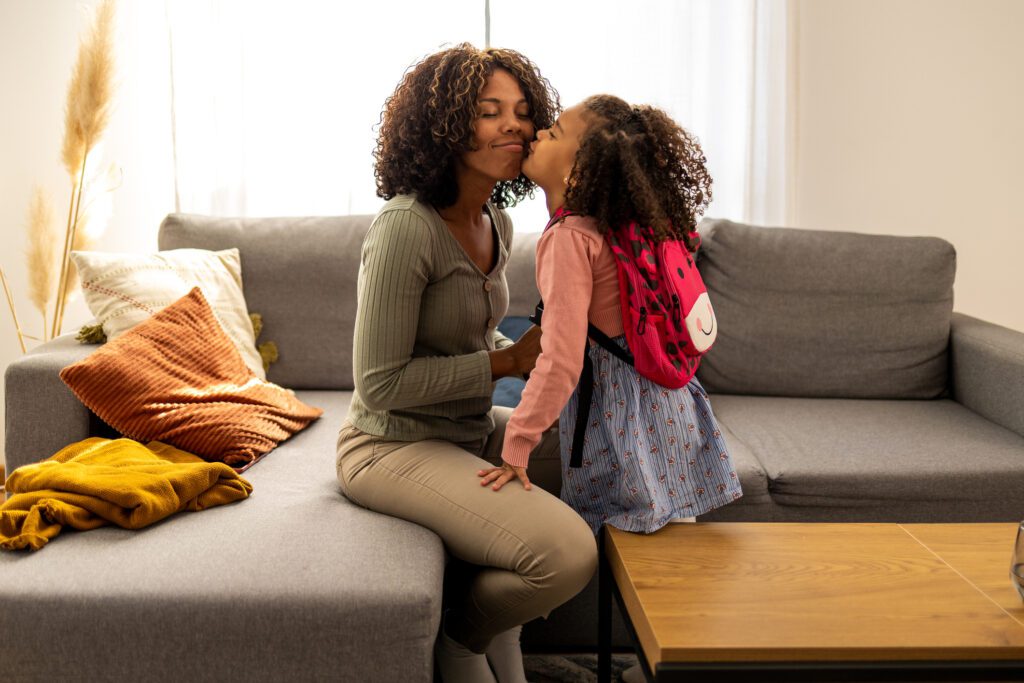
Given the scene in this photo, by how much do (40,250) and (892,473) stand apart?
2637mm

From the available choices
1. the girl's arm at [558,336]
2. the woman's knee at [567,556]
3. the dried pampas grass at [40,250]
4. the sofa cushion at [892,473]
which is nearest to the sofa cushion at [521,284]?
the sofa cushion at [892,473]

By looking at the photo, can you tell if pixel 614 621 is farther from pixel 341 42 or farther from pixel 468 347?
pixel 341 42

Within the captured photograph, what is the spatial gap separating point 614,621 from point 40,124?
2642mm

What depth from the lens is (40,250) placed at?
3041 mm

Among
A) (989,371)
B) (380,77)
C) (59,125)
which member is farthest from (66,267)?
(989,371)

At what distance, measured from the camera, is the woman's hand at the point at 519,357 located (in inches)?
64.7

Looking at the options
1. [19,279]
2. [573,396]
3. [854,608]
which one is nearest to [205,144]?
[19,279]

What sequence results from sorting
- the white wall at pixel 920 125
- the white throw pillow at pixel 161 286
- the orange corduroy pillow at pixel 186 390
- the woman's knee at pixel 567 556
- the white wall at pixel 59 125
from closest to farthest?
the woman's knee at pixel 567 556, the orange corduroy pillow at pixel 186 390, the white throw pillow at pixel 161 286, the white wall at pixel 59 125, the white wall at pixel 920 125

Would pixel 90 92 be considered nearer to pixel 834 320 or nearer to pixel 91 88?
pixel 91 88

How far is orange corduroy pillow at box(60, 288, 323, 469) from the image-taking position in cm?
186

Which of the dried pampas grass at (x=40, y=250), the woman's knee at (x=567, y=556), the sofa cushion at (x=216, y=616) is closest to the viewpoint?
the sofa cushion at (x=216, y=616)

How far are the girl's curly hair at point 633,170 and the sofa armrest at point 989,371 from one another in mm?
1154

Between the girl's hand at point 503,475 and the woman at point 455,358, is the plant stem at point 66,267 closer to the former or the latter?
the woman at point 455,358

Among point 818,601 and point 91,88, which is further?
point 91,88
